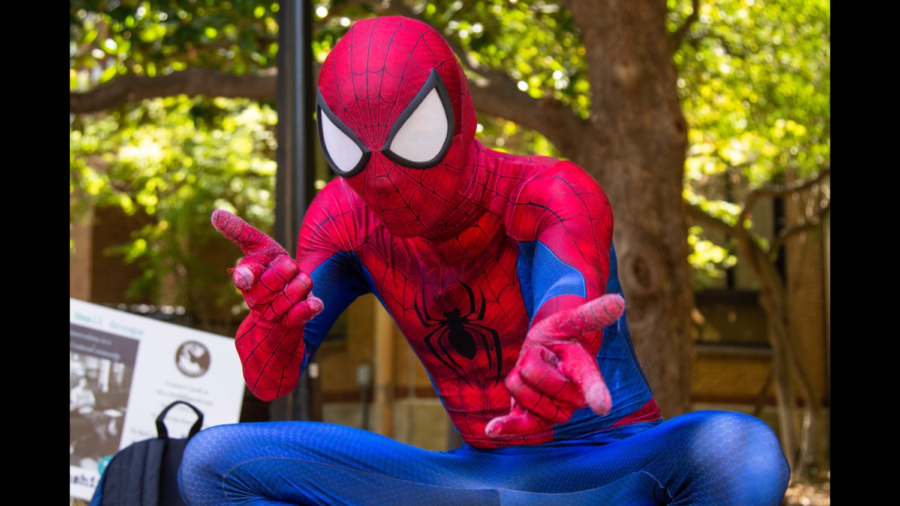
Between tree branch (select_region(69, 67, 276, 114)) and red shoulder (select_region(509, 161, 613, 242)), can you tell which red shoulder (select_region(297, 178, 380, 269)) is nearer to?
red shoulder (select_region(509, 161, 613, 242))

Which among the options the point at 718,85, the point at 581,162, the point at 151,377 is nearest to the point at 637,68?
the point at 581,162

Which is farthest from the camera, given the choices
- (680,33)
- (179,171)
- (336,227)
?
(179,171)

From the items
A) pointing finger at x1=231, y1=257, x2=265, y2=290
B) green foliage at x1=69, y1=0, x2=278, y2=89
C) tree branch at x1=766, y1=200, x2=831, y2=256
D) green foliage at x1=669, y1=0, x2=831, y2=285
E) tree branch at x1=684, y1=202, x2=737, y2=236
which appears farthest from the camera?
tree branch at x1=766, y1=200, x2=831, y2=256

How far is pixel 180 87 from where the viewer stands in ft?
18.4

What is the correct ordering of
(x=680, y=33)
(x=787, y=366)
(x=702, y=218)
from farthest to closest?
(x=787, y=366)
(x=702, y=218)
(x=680, y=33)

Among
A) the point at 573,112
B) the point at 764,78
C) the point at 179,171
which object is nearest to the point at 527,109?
the point at 573,112

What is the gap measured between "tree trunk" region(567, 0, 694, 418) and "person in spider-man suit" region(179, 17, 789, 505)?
253 cm

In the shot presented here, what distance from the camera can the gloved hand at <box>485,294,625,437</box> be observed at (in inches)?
55.4

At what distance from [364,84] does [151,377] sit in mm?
2458

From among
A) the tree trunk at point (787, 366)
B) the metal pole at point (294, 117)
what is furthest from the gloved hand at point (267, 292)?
the tree trunk at point (787, 366)

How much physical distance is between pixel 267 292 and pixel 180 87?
13.8 ft

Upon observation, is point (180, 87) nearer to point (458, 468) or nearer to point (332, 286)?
point (332, 286)

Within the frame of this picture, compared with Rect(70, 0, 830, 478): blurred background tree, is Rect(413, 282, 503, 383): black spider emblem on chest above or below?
below

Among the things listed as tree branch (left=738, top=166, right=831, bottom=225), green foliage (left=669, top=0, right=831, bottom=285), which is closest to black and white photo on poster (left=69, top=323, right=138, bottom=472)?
green foliage (left=669, top=0, right=831, bottom=285)
